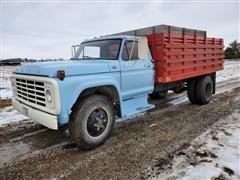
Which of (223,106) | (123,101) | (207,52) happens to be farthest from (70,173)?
(207,52)

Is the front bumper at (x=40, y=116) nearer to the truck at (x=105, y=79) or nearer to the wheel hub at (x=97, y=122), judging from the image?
the truck at (x=105, y=79)

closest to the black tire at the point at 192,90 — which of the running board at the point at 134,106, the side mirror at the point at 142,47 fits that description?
the running board at the point at 134,106

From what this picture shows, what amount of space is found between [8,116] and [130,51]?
4.12m

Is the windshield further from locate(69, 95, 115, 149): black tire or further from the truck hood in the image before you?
locate(69, 95, 115, 149): black tire

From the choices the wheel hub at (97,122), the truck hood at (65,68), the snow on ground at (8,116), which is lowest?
the snow on ground at (8,116)

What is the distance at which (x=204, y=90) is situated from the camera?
6.98m

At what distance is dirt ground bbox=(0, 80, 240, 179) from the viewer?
3178mm

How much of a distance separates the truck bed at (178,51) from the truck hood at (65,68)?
1732 millimetres

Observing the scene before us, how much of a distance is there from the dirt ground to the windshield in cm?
179

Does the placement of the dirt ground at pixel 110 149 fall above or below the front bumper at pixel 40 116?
below

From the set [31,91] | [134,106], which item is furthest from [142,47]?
[31,91]

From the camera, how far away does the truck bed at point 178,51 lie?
5352 mm

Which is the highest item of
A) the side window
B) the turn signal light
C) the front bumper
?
the side window

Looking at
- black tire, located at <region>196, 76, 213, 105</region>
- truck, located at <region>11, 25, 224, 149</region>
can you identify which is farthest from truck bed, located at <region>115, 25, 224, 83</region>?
black tire, located at <region>196, 76, 213, 105</region>
